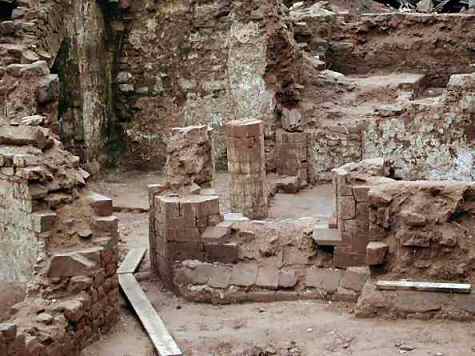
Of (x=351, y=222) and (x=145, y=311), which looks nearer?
(x=145, y=311)

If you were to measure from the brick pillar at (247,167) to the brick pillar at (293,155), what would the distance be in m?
2.18

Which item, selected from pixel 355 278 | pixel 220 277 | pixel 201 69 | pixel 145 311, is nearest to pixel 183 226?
pixel 220 277

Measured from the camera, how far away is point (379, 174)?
11.2m

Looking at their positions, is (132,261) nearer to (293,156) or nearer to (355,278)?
(355,278)

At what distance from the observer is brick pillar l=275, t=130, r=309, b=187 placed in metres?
16.9

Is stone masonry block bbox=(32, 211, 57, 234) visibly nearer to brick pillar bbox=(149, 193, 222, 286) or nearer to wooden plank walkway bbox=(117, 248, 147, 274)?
brick pillar bbox=(149, 193, 222, 286)

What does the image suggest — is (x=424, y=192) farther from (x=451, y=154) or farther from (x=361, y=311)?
(x=451, y=154)

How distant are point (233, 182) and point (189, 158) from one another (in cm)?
252

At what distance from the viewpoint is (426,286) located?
32.9 ft

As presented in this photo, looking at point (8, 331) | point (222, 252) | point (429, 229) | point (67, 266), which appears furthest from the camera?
point (222, 252)

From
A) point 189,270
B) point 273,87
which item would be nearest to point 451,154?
point 273,87

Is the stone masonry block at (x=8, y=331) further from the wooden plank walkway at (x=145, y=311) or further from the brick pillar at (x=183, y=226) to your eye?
the brick pillar at (x=183, y=226)

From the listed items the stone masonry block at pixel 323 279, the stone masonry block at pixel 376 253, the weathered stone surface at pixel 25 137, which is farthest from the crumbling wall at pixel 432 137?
the weathered stone surface at pixel 25 137

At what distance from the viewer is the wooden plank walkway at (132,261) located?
39.5ft
